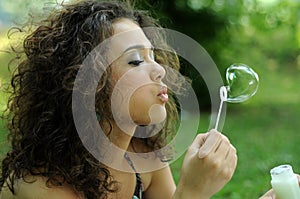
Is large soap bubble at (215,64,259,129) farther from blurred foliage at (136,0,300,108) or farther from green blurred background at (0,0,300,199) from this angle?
blurred foliage at (136,0,300,108)

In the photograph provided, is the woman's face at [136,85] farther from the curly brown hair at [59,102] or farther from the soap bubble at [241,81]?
the soap bubble at [241,81]

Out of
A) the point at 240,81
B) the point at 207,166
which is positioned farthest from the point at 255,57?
the point at 207,166

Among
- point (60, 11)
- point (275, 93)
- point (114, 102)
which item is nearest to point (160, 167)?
point (114, 102)

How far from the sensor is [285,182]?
1412 millimetres

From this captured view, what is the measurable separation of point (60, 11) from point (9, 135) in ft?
1.27

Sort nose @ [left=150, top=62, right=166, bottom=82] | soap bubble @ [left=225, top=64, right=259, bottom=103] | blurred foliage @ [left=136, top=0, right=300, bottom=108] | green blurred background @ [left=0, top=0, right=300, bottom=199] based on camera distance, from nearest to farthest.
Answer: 1. nose @ [left=150, top=62, right=166, bottom=82]
2. soap bubble @ [left=225, top=64, right=259, bottom=103]
3. green blurred background @ [left=0, top=0, right=300, bottom=199]
4. blurred foliage @ [left=136, top=0, right=300, bottom=108]

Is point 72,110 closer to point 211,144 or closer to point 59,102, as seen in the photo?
point 59,102

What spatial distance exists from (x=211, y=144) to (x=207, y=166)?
2.1 inches

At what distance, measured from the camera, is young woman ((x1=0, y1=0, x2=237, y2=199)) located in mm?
1482

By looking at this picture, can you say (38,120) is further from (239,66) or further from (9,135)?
(239,66)

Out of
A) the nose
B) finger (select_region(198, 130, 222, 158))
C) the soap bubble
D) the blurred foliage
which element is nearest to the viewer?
finger (select_region(198, 130, 222, 158))

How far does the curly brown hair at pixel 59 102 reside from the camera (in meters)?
1.52

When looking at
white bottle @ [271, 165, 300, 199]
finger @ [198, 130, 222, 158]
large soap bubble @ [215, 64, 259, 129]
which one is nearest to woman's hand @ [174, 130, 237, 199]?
finger @ [198, 130, 222, 158]

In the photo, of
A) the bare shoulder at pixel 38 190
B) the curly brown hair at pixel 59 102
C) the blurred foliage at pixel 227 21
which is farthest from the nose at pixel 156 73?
the blurred foliage at pixel 227 21
